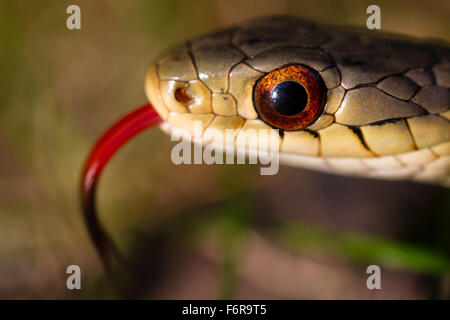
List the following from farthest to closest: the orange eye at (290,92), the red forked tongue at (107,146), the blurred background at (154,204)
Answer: the blurred background at (154,204), the red forked tongue at (107,146), the orange eye at (290,92)

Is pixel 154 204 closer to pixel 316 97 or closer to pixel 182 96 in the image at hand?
pixel 182 96

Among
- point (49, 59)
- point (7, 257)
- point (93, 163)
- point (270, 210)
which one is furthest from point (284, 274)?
point (49, 59)

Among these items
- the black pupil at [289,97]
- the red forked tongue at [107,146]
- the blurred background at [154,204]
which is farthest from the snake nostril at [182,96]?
the blurred background at [154,204]

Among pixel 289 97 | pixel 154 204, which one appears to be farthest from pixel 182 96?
pixel 154 204

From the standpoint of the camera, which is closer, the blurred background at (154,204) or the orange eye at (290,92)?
the orange eye at (290,92)

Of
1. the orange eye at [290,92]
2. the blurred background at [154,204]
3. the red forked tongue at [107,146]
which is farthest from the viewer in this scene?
the blurred background at [154,204]

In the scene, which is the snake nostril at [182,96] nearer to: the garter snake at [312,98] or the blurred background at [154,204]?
the garter snake at [312,98]

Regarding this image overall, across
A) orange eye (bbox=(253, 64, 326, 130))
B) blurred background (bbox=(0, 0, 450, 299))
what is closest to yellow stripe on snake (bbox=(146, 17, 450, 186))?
orange eye (bbox=(253, 64, 326, 130))
